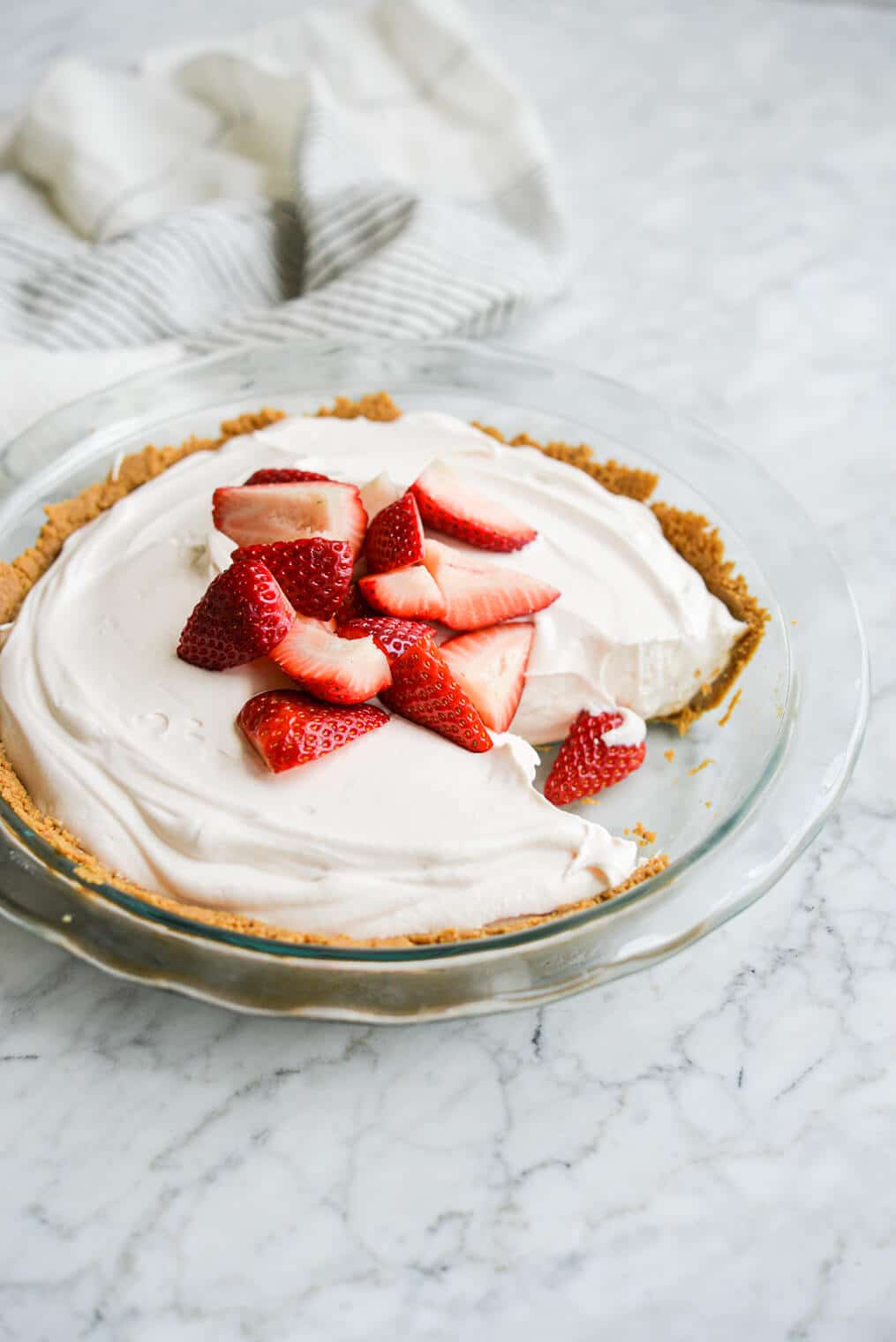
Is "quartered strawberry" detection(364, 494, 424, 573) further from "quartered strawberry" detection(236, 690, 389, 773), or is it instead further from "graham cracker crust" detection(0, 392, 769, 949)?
"graham cracker crust" detection(0, 392, 769, 949)

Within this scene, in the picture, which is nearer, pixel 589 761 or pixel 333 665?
pixel 333 665

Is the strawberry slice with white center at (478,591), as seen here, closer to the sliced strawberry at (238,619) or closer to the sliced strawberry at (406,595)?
the sliced strawberry at (406,595)

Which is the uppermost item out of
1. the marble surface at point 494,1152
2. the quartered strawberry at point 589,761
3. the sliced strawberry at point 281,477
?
the sliced strawberry at point 281,477

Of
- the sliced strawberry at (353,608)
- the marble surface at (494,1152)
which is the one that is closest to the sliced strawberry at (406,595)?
the sliced strawberry at (353,608)

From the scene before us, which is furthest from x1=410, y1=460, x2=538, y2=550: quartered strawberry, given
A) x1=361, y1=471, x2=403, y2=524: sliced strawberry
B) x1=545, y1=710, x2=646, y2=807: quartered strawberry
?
x1=545, y1=710, x2=646, y2=807: quartered strawberry

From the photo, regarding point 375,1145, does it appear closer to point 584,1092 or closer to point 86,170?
point 584,1092

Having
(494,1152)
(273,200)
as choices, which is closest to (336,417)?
(273,200)

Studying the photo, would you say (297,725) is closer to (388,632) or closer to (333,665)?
(333,665)
